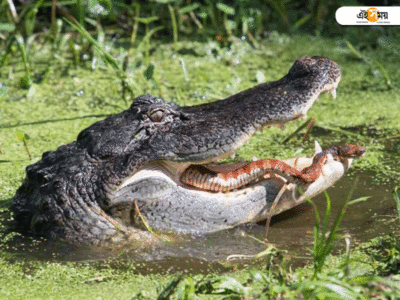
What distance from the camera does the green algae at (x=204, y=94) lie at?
222 inches

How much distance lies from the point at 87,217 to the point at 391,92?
350 cm

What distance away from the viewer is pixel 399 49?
734 cm

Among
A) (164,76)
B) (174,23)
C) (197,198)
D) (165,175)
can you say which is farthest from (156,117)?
(174,23)

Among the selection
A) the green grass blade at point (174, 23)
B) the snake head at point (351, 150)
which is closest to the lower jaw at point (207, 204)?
the snake head at point (351, 150)

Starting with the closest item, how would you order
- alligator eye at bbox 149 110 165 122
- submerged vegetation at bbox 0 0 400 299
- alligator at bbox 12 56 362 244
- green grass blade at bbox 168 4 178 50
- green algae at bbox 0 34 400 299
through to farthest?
submerged vegetation at bbox 0 0 400 299, alligator at bbox 12 56 362 244, alligator eye at bbox 149 110 165 122, green algae at bbox 0 34 400 299, green grass blade at bbox 168 4 178 50

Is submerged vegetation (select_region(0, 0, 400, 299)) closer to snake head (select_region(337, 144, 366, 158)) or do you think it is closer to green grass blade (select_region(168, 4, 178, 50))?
green grass blade (select_region(168, 4, 178, 50))

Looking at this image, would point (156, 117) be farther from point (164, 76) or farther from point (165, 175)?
point (164, 76)

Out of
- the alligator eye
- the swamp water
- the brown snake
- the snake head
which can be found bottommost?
the swamp water

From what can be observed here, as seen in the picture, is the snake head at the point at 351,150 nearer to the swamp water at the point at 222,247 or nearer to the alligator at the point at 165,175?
the alligator at the point at 165,175

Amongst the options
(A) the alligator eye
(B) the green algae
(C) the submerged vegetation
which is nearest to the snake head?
(C) the submerged vegetation

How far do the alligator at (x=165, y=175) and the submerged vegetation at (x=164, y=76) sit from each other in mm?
280

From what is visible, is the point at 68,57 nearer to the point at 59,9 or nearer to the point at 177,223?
the point at 59,9

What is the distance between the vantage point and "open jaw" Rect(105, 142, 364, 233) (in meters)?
4.15

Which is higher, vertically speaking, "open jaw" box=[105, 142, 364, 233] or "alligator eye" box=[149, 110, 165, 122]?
"alligator eye" box=[149, 110, 165, 122]
